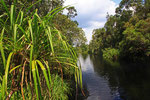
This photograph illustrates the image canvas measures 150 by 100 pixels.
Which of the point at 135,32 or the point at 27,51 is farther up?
the point at 135,32

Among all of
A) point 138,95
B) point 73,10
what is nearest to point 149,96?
point 138,95

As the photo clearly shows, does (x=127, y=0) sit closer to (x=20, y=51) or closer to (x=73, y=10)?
(x=73, y=10)

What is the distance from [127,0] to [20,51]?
31.2 meters

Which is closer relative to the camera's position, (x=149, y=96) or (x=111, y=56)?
(x=149, y=96)

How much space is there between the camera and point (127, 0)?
27.2 metres

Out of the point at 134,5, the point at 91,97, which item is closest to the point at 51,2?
the point at 91,97

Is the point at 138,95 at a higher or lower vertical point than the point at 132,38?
lower

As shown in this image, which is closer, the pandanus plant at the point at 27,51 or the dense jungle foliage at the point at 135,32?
the pandanus plant at the point at 27,51

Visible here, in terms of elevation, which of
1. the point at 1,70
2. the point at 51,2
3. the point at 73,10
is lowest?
the point at 1,70

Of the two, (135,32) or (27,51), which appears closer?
(27,51)

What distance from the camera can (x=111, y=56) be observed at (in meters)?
29.7

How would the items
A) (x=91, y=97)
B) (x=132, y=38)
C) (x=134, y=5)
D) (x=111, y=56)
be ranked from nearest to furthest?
(x=91, y=97) < (x=132, y=38) < (x=134, y=5) < (x=111, y=56)

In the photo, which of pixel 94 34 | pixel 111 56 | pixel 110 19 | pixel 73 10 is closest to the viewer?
pixel 73 10

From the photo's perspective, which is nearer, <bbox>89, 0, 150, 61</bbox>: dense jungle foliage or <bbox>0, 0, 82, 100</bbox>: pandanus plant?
<bbox>0, 0, 82, 100</bbox>: pandanus plant
